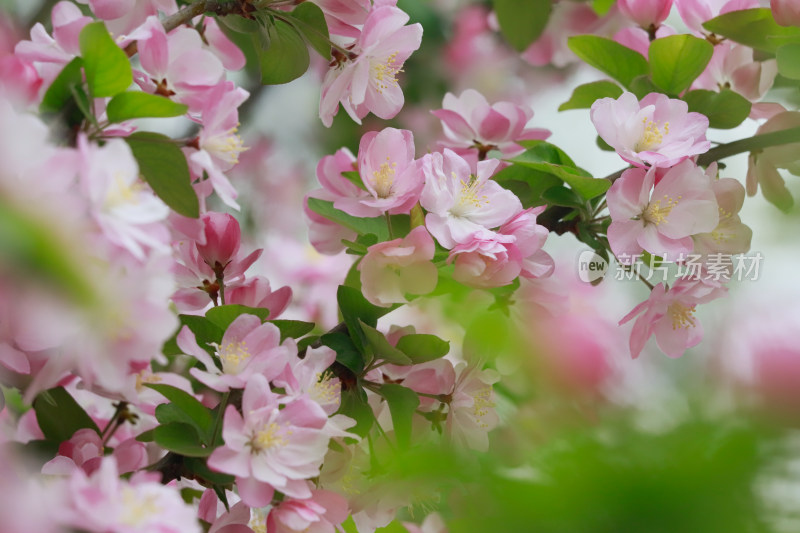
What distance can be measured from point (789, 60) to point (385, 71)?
0.25 m

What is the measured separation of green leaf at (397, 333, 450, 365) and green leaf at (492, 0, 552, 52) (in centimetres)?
42

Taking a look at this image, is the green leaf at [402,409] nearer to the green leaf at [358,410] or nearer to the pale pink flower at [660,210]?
the green leaf at [358,410]

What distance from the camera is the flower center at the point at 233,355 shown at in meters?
0.43

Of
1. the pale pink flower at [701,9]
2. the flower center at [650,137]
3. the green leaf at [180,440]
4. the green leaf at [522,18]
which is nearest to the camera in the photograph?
the green leaf at [180,440]

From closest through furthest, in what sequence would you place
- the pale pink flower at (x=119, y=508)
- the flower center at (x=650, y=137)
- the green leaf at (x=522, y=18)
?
the pale pink flower at (x=119, y=508), the flower center at (x=650, y=137), the green leaf at (x=522, y=18)

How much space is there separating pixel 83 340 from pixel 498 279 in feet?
0.72

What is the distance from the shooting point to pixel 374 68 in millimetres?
537

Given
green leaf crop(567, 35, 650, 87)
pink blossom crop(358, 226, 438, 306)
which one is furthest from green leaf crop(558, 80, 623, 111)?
pink blossom crop(358, 226, 438, 306)

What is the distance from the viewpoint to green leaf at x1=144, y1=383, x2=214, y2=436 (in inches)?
16.8

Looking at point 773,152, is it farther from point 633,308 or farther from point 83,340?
point 83,340

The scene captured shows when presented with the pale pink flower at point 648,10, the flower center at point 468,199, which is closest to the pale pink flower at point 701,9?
the pale pink flower at point 648,10

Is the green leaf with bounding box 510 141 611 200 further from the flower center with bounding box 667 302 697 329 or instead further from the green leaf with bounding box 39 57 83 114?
the green leaf with bounding box 39 57 83 114

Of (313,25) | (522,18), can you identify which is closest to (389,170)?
(313,25)

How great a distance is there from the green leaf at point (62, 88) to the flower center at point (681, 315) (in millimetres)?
368
